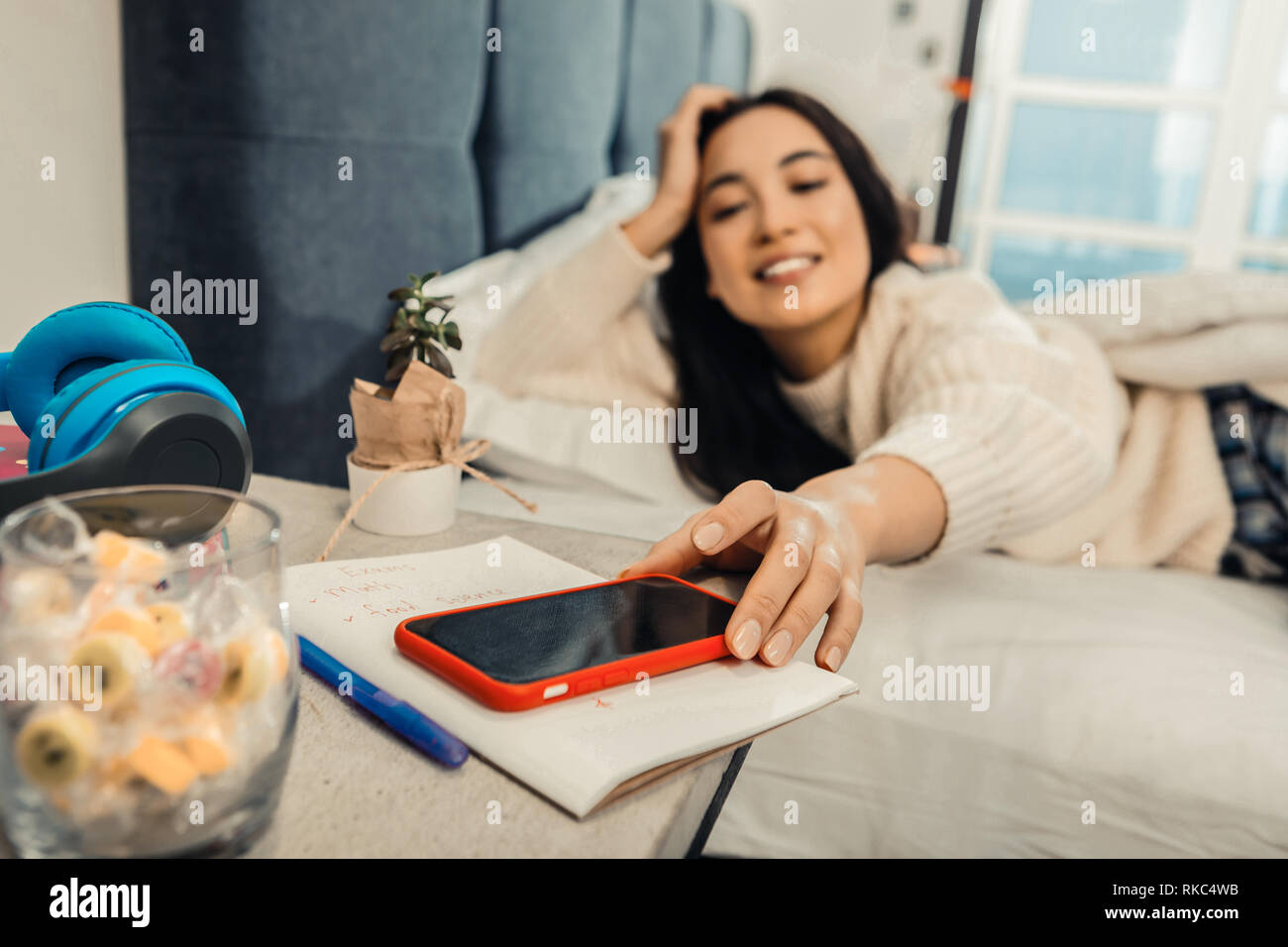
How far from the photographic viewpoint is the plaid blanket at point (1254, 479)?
92 centimetres

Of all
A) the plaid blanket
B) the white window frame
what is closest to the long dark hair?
the plaid blanket

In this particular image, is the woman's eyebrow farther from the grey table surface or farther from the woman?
the grey table surface

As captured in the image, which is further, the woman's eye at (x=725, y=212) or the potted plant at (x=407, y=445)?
the woman's eye at (x=725, y=212)

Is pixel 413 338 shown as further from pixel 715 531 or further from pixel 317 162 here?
pixel 317 162

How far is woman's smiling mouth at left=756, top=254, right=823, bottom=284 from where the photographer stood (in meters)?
1.07

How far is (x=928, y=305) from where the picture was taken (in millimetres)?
1064

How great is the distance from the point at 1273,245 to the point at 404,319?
12.4 feet

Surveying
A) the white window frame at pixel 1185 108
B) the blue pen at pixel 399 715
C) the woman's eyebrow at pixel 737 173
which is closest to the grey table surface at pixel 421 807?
the blue pen at pixel 399 715

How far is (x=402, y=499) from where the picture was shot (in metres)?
0.61

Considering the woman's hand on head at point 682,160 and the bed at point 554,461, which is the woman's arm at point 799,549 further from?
the woman's hand on head at point 682,160

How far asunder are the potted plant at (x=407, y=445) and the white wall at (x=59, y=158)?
37 cm
